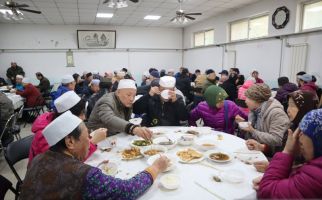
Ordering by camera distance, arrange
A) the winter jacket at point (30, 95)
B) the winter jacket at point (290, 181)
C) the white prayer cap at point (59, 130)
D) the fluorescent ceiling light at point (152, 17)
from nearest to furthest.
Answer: the winter jacket at point (290, 181), the white prayer cap at point (59, 130), the winter jacket at point (30, 95), the fluorescent ceiling light at point (152, 17)

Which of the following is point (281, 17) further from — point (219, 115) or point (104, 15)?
point (104, 15)

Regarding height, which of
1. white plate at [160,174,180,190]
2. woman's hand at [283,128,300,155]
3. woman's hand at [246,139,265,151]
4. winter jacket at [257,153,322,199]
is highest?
woman's hand at [283,128,300,155]

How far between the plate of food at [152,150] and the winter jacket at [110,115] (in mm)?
433

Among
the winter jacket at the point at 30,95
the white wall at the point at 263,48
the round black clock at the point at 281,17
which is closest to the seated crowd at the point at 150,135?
the white wall at the point at 263,48

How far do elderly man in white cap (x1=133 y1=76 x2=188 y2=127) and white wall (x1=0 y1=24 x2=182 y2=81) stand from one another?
28.6 feet

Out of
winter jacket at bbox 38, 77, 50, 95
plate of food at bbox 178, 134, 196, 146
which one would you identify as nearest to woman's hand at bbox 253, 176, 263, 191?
plate of food at bbox 178, 134, 196, 146

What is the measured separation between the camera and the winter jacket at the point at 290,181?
103cm

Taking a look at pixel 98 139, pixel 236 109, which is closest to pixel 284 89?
pixel 236 109

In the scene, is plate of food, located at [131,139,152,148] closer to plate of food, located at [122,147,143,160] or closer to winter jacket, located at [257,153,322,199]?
plate of food, located at [122,147,143,160]

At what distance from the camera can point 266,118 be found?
2.29m

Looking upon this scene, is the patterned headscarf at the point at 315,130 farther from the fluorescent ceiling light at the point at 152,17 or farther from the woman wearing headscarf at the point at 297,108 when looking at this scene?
the fluorescent ceiling light at the point at 152,17

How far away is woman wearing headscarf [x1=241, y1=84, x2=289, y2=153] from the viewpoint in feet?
7.03

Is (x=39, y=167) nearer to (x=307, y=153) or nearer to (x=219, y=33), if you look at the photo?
(x=307, y=153)

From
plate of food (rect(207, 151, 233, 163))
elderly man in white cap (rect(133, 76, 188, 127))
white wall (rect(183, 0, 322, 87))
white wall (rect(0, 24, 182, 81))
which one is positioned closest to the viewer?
plate of food (rect(207, 151, 233, 163))
